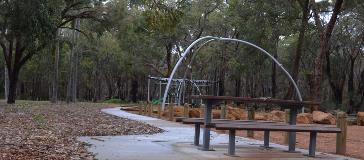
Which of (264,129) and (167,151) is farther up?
(264,129)

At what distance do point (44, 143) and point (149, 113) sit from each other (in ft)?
52.1

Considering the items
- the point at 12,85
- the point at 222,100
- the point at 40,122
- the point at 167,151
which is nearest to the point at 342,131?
the point at 222,100

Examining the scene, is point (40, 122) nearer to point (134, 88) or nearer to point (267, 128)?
point (267, 128)

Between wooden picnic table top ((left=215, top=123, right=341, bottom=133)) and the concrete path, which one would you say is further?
the concrete path

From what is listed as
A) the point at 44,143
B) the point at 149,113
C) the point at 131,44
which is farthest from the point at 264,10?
the point at 131,44

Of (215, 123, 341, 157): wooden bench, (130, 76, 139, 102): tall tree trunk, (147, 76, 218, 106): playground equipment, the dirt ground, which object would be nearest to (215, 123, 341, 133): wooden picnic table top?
(215, 123, 341, 157): wooden bench

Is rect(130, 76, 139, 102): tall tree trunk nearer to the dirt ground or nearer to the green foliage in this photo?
the green foliage

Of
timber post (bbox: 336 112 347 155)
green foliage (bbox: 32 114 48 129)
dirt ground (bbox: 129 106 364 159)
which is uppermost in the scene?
timber post (bbox: 336 112 347 155)

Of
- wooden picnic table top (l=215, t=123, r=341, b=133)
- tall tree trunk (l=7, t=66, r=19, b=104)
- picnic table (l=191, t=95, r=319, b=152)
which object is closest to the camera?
wooden picnic table top (l=215, t=123, r=341, b=133)

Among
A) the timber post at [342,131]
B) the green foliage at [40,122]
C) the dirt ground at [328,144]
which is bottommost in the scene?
the dirt ground at [328,144]

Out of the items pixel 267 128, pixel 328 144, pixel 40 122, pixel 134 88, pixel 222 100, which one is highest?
pixel 134 88

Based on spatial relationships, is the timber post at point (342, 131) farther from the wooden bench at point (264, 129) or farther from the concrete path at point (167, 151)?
the wooden bench at point (264, 129)

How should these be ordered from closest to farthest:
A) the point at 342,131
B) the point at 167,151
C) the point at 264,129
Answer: the point at 264,129 → the point at 167,151 → the point at 342,131

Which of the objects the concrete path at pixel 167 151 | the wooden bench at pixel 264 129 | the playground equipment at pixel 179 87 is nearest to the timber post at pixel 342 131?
the concrete path at pixel 167 151
